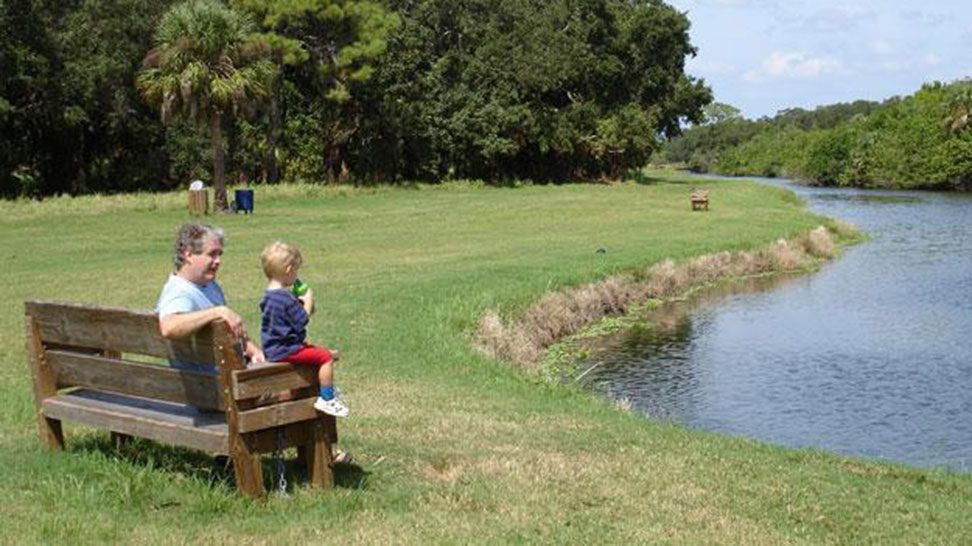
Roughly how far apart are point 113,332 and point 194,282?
61cm

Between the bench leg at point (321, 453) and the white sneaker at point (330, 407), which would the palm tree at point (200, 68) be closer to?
the bench leg at point (321, 453)

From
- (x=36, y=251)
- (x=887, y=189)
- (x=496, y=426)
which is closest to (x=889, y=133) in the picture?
(x=887, y=189)

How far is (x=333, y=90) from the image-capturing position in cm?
6197

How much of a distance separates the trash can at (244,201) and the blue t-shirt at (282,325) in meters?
37.4

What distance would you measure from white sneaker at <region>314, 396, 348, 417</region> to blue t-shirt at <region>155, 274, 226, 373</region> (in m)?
0.70

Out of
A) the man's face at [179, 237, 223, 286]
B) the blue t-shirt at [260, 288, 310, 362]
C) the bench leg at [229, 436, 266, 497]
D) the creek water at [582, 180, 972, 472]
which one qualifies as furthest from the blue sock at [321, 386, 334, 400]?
the creek water at [582, 180, 972, 472]

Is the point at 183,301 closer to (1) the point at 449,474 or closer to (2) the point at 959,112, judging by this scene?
(1) the point at 449,474

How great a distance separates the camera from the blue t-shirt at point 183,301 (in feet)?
22.1

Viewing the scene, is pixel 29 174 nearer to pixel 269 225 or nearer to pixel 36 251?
pixel 269 225

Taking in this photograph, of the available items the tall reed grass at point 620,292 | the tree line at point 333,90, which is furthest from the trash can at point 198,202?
the tall reed grass at point 620,292

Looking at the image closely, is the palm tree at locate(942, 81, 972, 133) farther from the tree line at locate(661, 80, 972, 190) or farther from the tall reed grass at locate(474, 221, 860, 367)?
the tall reed grass at locate(474, 221, 860, 367)

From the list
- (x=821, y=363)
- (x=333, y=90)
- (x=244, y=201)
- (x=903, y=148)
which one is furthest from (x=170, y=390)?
(x=903, y=148)

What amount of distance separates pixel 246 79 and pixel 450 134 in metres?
28.4

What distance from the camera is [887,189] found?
103812 mm
